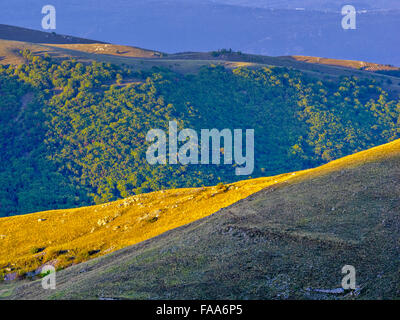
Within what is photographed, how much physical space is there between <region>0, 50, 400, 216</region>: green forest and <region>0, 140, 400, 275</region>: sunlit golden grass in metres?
39.7

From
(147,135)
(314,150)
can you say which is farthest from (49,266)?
(314,150)

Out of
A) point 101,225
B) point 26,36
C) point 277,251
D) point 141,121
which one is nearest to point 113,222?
point 101,225

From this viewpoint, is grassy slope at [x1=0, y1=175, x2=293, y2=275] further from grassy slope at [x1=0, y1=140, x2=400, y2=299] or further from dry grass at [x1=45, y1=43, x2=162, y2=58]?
dry grass at [x1=45, y1=43, x2=162, y2=58]

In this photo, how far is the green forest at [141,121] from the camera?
8781 cm

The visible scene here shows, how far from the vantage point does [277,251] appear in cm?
1708

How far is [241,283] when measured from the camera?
15391 millimetres

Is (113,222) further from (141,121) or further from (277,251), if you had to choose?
(141,121)

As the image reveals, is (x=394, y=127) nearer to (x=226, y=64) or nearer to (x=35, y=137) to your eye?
(x=226, y=64)

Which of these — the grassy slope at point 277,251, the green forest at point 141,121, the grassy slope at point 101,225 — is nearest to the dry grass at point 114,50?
the green forest at point 141,121

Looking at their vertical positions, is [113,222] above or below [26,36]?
below

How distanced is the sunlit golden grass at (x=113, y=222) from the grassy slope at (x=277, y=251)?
13.4 feet

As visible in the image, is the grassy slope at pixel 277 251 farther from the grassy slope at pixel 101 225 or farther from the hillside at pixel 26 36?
the hillside at pixel 26 36

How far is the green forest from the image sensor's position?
288 ft

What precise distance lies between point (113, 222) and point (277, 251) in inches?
735
